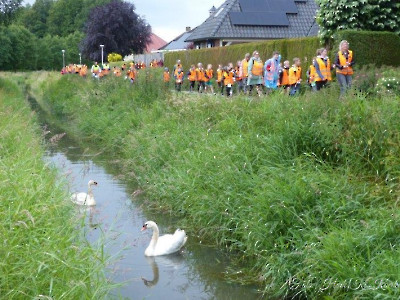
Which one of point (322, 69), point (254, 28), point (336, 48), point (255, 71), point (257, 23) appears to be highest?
point (257, 23)

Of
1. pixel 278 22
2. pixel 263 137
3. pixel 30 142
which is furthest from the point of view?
pixel 278 22

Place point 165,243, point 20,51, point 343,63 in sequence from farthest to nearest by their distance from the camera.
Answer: point 20,51 → point 343,63 → point 165,243

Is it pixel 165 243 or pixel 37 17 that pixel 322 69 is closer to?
pixel 165 243

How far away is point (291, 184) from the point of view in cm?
811

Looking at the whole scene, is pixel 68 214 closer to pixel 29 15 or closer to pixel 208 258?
pixel 208 258

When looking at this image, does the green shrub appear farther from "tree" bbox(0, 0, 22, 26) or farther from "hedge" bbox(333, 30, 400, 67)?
"tree" bbox(0, 0, 22, 26)

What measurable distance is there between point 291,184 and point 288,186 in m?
0.09

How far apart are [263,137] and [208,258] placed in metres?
2.28

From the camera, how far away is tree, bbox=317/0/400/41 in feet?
63.5

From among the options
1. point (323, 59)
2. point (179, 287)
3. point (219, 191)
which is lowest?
point (179, 287)

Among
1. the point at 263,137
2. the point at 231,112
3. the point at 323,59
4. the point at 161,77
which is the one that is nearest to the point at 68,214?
the point at 263,137

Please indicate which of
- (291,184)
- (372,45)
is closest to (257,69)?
(372,45)

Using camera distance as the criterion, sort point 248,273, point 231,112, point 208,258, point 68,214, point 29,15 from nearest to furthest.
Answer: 1. point 68,214
2. point 248,273
3. point 208,258
4. point 231,112
5. point 29,15

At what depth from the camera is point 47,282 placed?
5145 mm
